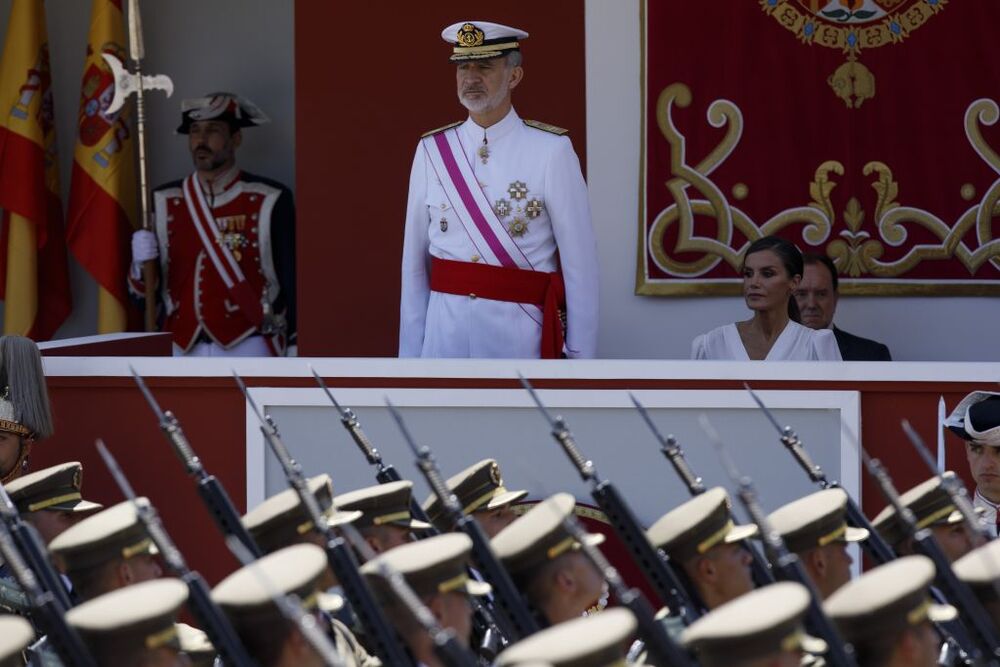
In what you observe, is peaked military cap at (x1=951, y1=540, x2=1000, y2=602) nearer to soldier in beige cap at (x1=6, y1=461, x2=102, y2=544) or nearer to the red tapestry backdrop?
soldier in beige cap at (x1=6, y1=461, x2=102, y2=544)

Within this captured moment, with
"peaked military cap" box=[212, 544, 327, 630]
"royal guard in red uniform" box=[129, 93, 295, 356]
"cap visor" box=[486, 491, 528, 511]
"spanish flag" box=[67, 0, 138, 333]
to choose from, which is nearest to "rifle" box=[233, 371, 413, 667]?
"peaked military cap" box=[212, 544, 327, 630]

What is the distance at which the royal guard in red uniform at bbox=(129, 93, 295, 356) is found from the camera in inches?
344

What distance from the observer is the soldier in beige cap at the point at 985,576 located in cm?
376

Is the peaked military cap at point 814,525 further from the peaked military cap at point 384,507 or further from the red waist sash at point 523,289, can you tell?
the red waist sash at point 523,289

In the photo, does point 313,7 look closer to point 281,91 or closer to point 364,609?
point 281,91

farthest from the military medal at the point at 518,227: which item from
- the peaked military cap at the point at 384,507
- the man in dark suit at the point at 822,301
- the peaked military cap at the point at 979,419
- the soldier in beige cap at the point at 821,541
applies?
the soldier in beige cap at the point at 821,541

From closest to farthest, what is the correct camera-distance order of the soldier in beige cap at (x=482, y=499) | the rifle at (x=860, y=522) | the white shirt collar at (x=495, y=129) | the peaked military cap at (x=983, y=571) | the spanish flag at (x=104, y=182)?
the peaked military cap at (x=983, y=571)
the rifle at (x=860, y=522)
the soldier in beige cap at (x=482, y=499)
the white shirt collar at (x=495, y=129)
the spanish flag at (x=104, y=182)

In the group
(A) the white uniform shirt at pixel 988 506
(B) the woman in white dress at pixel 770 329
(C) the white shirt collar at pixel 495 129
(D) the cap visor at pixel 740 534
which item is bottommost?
(A) the white uniform shirt at pixel 988 506

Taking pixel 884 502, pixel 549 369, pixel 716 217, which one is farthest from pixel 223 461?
pixel 716 217

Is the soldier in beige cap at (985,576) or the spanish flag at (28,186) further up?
the spanish flag at (28,186)

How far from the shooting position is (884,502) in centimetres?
587

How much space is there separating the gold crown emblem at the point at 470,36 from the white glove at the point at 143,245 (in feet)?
8.45

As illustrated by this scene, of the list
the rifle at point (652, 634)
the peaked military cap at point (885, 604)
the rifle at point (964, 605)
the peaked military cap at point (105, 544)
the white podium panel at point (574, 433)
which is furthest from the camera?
the white podium panel at point (574, 433)

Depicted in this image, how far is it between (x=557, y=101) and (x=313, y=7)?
0.99 meters
